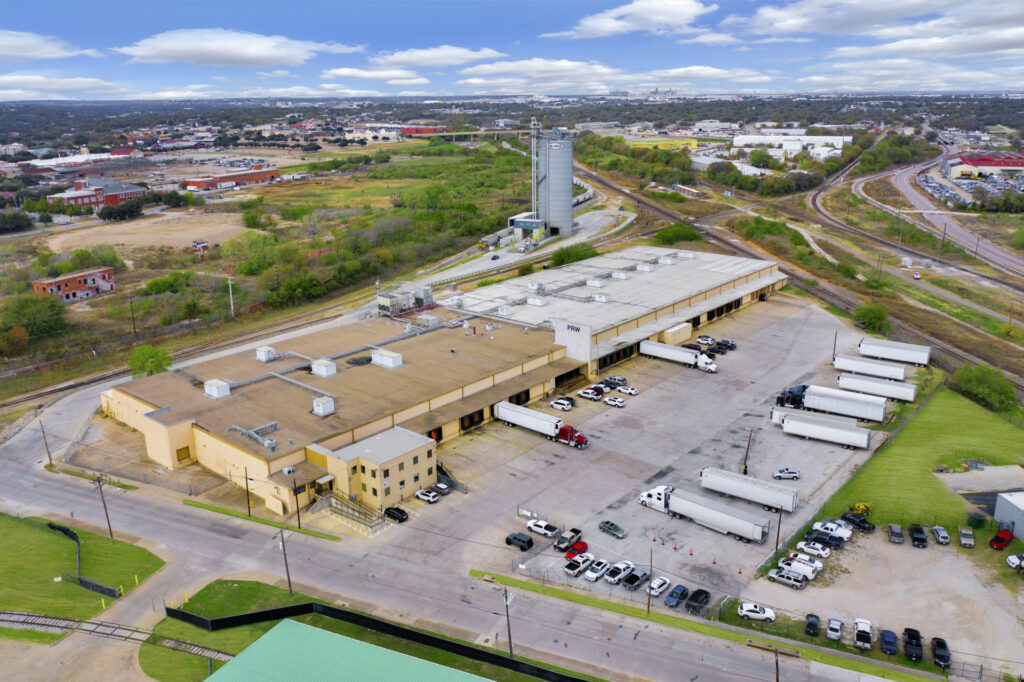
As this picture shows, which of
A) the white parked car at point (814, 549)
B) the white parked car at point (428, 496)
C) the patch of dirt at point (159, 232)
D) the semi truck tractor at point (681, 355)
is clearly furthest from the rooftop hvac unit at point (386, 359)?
the patch of dirt at point (159, 232)

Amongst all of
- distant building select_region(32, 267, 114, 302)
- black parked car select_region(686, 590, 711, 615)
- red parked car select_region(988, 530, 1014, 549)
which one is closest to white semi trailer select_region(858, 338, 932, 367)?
red parked car select_region(988, 530, 1014, 549)

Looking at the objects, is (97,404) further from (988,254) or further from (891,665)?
(988,254)

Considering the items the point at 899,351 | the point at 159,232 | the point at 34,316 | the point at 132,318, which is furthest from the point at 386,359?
the point at 159,232

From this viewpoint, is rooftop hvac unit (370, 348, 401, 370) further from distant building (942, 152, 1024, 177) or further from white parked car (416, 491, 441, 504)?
distant building (942, 152, 1024, 177)

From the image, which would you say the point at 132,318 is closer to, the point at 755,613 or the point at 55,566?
the point at 55,566

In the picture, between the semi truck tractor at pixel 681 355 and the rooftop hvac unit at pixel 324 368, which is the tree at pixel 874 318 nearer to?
the semi truck tractor at pixel 681 355
